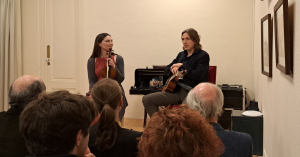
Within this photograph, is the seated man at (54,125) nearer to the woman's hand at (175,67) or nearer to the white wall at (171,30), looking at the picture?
the woman's hand at (175,67)

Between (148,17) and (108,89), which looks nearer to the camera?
(108,89)

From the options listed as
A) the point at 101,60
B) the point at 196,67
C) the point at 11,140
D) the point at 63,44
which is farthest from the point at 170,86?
the point at 63,44

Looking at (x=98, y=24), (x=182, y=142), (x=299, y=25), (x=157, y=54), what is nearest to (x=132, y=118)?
(x=157, y=54)

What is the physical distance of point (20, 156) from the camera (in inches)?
66.4

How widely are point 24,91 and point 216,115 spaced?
1266mm

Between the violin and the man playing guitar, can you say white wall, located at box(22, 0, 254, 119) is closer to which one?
the man playing guitar

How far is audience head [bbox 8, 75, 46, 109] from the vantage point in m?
1.97

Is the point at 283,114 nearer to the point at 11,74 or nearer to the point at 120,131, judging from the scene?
the point at 120,131

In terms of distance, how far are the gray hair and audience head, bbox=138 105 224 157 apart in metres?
1.27

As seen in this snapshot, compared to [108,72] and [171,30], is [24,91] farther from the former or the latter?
[171,30]

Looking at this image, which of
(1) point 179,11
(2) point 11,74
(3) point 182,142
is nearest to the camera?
(3) point 182,142

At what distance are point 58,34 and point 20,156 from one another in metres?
4.36

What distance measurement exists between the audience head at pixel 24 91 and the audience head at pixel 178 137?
50.3 inches

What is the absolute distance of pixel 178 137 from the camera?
35.6 inches
